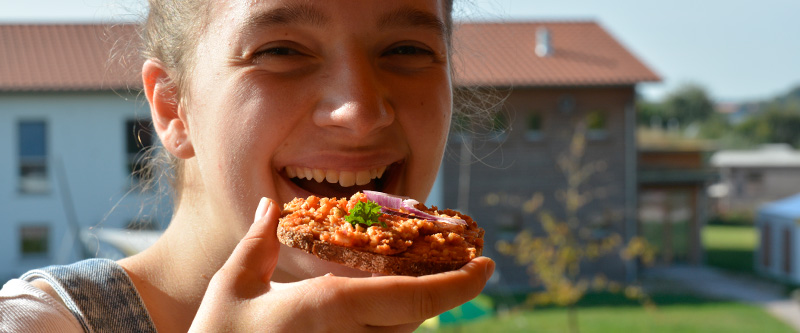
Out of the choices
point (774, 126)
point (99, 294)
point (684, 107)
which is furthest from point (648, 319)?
point (684, 107)

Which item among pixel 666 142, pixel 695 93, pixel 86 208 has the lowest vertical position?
pixel 86 208

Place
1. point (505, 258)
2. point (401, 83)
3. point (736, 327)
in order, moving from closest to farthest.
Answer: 1. point (401, 83)
2. point (736, 327)
3. point (505, 258)

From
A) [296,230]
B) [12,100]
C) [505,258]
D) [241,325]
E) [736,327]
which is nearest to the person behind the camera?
[241,325]

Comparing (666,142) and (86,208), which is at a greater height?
(666,142)

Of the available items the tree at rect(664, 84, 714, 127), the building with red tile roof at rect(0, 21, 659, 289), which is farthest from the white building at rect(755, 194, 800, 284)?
the tree at rect(664, 84, 714, 127)

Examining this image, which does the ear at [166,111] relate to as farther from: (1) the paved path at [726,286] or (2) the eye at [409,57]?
(1) the paved path at [726,286]

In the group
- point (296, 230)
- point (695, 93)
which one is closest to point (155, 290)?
point (296, 230)

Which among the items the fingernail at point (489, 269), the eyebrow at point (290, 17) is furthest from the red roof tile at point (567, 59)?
the fingernail at point (489, 269)

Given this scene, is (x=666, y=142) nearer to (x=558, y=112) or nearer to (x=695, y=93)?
(x=558, y=112)
